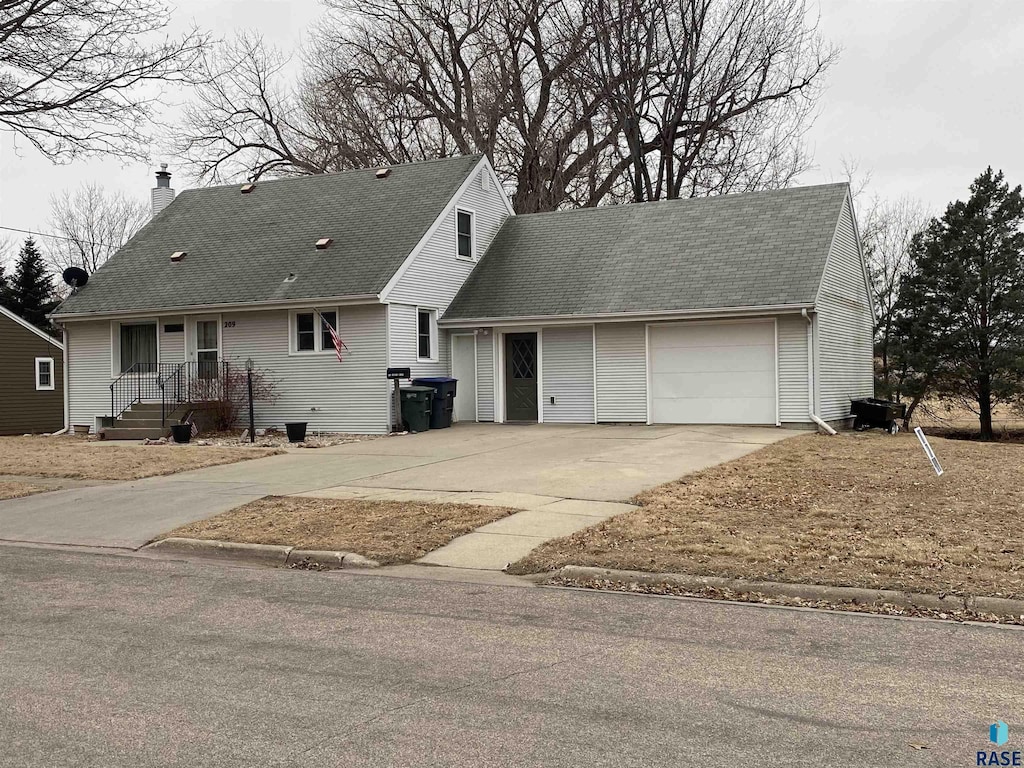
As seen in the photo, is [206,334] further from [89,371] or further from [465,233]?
[465,233]

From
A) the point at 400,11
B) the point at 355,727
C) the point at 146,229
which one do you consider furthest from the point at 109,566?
the point at 400,11

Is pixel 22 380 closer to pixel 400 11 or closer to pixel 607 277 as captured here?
pixel 400 11

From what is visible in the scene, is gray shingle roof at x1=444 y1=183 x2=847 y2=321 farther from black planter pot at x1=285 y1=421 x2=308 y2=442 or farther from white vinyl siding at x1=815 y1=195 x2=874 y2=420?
black planter pot at x1=285 y1=421 x2=308 y2=442

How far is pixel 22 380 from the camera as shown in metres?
34.6

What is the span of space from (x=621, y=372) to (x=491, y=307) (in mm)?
3715

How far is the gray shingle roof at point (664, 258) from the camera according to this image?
2059 cm

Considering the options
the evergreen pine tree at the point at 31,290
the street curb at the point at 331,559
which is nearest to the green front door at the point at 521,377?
the street curb at the point at 331,559

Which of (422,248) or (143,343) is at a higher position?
(422,248)

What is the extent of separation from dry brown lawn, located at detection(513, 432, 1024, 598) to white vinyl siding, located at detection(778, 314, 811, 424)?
245 inches

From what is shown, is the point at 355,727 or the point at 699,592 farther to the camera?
the point at 699,592

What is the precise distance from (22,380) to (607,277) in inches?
941

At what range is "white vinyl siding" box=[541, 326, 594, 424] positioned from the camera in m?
22.2

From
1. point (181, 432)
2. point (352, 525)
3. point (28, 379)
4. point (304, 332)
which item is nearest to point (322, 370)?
point (304, 332)

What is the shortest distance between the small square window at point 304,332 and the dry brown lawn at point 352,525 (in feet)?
36.7
